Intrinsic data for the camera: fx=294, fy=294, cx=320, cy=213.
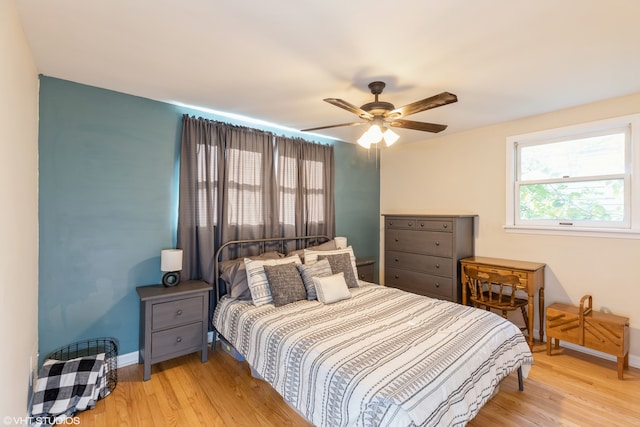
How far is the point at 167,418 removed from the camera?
2.03 metres

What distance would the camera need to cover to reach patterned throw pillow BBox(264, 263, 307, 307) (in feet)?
8.83

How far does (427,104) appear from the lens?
2.03 meters

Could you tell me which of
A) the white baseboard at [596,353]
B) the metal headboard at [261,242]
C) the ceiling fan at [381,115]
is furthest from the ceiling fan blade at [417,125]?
the white baseboard at [596,353]

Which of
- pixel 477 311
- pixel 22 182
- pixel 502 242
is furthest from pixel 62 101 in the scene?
pixel 502 242

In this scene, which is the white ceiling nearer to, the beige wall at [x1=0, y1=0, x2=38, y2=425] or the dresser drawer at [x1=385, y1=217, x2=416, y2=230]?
the beige wall at [x1=0, y1=0, x2=38, y2=425]

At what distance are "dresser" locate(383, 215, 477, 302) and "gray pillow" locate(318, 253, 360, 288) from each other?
112cm

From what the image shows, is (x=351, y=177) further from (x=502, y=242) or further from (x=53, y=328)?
(x=53, y=328)

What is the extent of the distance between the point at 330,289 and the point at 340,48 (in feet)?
6.53

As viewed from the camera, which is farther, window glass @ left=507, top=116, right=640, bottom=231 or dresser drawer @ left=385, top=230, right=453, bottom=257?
dresser drawer @ left=385, top=230, right=453, bottom=257

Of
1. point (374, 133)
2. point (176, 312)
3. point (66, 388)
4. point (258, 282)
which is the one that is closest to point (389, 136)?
point (374, 133)

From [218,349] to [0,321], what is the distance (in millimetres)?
2007

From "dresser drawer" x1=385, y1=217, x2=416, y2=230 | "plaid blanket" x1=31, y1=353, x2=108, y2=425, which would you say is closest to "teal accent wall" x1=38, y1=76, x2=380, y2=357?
"plaid blanket" x1=31, y1=353, x2=108, y2=425

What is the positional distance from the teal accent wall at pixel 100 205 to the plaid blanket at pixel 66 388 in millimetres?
398

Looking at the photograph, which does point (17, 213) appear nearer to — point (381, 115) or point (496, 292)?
point (381, 115)
